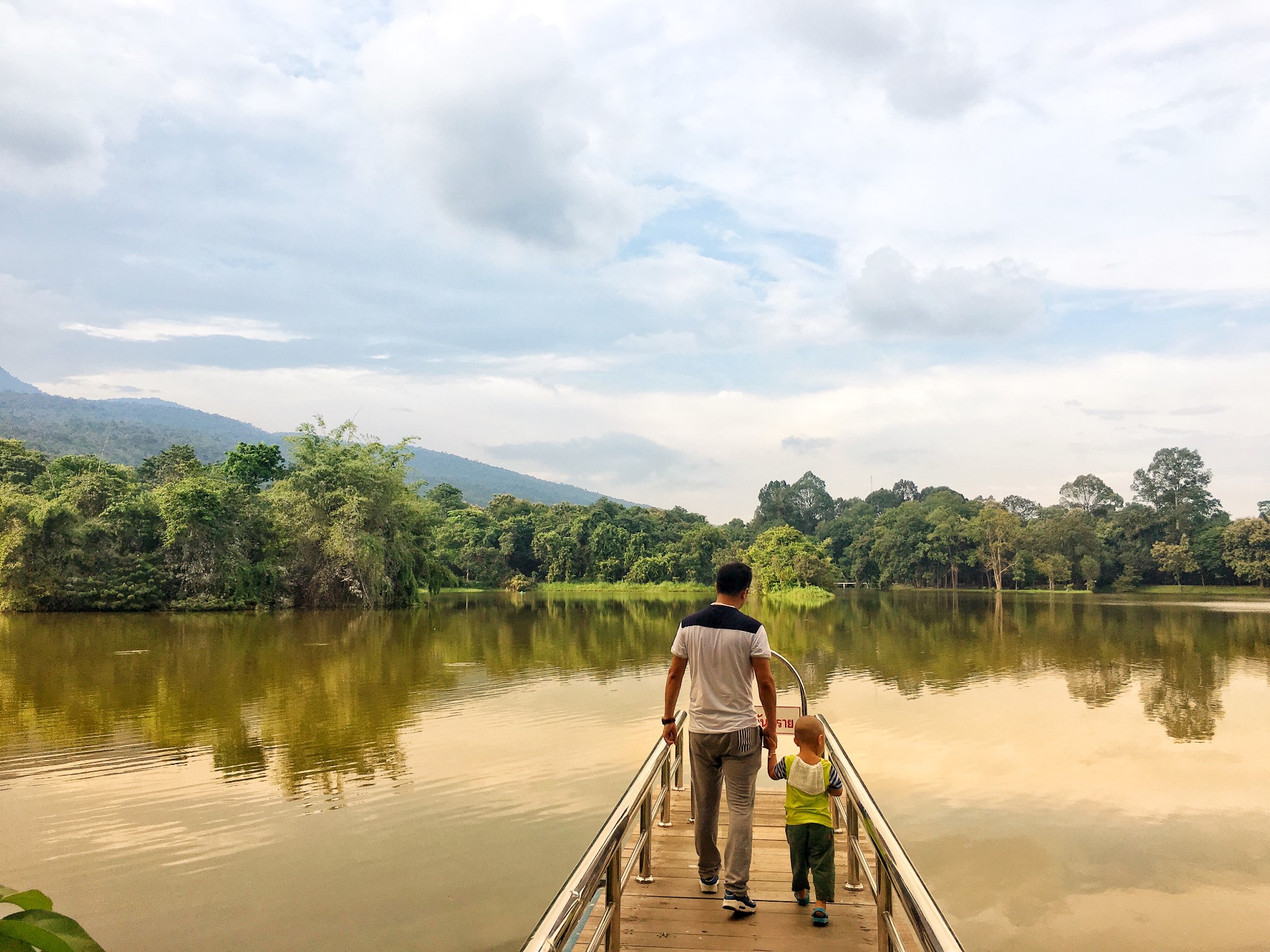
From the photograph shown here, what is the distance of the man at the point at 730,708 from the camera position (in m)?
3.73

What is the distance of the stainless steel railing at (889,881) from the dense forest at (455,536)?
29821 mm

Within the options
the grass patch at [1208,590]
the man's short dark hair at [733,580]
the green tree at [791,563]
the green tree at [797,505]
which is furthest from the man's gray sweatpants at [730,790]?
the green tree at [797,505]

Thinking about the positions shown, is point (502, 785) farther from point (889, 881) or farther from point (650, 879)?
point (889, 881)

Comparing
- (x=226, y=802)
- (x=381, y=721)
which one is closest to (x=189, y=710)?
(x=381, y=721)

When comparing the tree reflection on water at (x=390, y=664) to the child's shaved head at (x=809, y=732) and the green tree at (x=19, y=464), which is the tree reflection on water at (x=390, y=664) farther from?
the green tree at (x=19, y=464)

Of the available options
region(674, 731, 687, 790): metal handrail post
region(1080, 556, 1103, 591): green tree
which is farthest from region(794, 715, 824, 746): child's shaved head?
region(1080, 556, 1103, 591): green tree

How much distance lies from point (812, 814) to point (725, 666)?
80cm

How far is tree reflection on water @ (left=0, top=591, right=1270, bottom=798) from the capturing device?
33.0 ft

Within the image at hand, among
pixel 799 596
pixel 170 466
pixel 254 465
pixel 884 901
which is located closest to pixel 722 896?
pixel 884 901

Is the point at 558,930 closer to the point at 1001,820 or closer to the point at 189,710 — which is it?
the point at 1001,820

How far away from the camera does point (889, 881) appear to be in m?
2.91

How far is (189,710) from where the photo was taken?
11.6m

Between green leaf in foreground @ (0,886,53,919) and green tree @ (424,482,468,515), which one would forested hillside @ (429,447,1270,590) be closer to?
green tree @ (424,482,468,515)

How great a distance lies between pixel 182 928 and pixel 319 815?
2.09 metres
